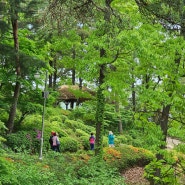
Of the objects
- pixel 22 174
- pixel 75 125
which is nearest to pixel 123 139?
pixel 75 125

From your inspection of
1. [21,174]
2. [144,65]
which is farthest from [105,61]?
[21,174]

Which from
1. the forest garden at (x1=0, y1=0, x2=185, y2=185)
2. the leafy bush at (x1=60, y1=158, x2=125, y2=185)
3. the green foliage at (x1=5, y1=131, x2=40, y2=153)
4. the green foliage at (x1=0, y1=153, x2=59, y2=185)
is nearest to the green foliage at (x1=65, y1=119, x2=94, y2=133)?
the forest garden at (x1=0, y1=0, x2=185, y2=185)

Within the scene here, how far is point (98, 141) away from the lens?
15656 mm

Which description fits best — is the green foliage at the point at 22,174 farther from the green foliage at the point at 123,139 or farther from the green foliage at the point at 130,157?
the green foliage at the point at 123,139

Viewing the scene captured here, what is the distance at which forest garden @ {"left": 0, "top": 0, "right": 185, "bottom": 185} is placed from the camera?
6.66 meters

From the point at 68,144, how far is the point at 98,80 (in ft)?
15.8

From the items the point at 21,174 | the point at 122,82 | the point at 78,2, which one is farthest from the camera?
the point at 122,82

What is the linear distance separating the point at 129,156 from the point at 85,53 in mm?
7024

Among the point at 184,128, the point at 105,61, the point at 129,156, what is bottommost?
the point at 129,156

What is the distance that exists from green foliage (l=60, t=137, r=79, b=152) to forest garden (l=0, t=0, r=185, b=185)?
0.06 meters

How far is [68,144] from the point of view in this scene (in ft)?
61.6

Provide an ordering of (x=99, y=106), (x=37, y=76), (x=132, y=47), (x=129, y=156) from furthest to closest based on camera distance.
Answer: (x=129, y=156)
(x=37, y=76)
(x=99, y=106)
(x=132, y=47)

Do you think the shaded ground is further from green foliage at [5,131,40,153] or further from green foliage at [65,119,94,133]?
green foliage at [65,119,94,133]

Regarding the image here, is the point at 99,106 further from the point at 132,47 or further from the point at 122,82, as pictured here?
the point at 132,47
